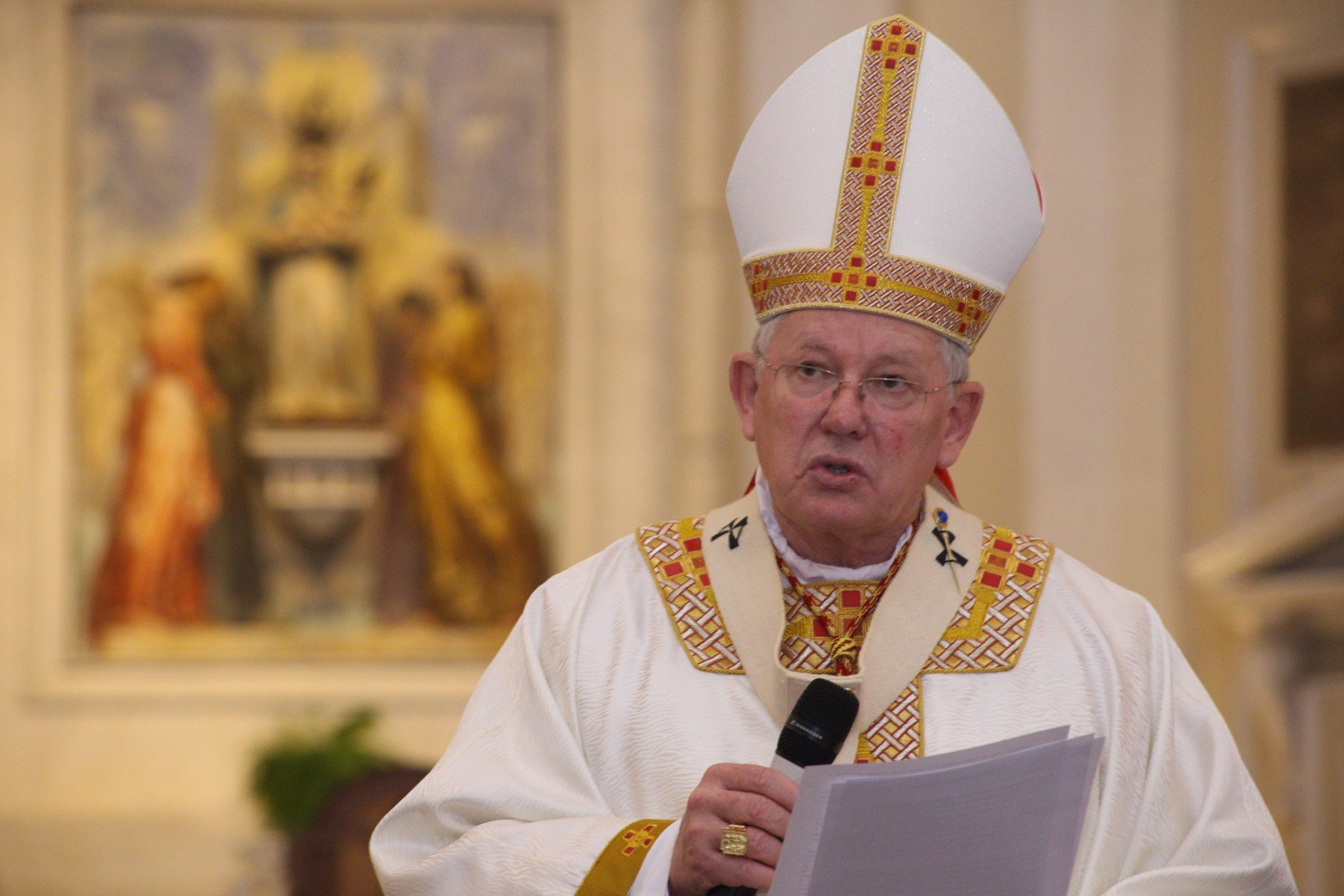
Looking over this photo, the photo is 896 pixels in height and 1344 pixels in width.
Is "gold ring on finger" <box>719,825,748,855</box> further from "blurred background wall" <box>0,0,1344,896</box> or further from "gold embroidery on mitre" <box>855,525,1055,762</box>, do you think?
"blurred background wall" <box>0,0,1344,896</box>

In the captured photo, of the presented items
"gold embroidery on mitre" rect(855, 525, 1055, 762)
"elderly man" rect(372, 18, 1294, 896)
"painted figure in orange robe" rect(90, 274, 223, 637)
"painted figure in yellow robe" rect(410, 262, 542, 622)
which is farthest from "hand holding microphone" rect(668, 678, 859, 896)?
"painted figure in orange robe" rect(90, 274, 223, 637)

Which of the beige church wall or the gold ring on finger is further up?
the beige church wall

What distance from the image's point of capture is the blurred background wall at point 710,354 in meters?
6.37

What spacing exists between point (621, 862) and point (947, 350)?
2.71 ft

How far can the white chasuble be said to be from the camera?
94.8 inches

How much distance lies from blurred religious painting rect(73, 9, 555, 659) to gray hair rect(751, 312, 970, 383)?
5.24 metres

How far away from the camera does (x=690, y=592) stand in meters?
2.63

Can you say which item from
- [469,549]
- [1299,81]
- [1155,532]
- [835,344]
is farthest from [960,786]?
[469,549]

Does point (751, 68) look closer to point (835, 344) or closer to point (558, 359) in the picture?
point (558, 359)

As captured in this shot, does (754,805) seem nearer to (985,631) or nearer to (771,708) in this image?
(771,708)

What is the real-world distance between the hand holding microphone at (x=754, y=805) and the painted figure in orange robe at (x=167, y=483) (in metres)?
5.78

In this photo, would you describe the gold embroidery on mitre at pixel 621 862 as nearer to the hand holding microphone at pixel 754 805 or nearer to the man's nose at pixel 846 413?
the hand holding microphone at pixel 754 805

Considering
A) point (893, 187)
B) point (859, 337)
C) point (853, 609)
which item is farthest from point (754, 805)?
point (893, 187)

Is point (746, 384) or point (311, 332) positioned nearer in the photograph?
point (746, 384)
